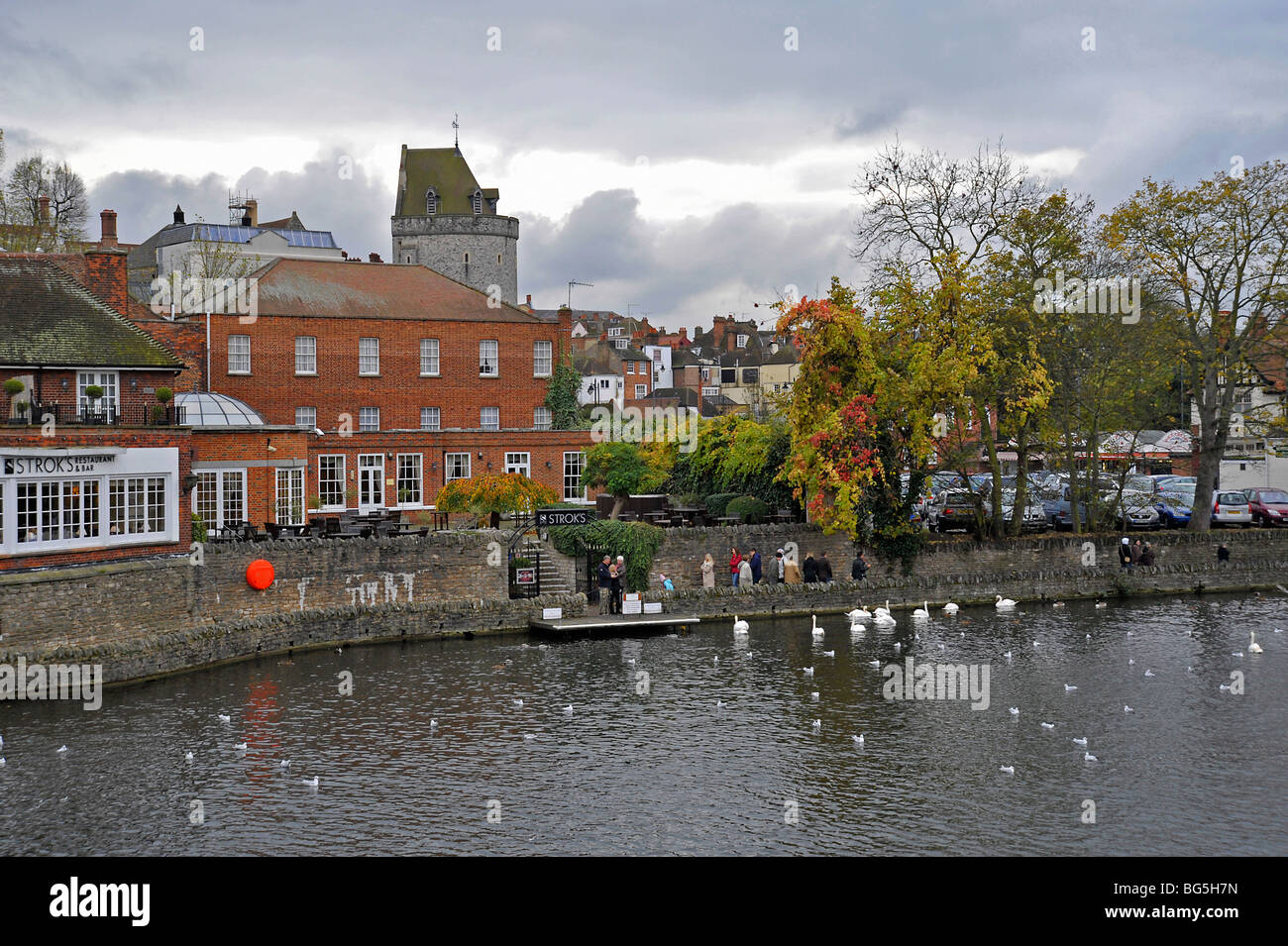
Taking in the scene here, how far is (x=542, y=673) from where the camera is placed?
29859 mm

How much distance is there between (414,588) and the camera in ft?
118

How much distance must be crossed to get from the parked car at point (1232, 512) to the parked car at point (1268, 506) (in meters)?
0.48

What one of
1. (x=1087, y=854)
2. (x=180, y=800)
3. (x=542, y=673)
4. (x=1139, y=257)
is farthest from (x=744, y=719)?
(x=1139, y=257)

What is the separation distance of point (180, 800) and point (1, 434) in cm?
1375

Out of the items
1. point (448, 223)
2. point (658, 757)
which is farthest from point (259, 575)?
point (448, 223)

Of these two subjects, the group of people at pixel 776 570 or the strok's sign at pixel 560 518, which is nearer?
the strok's sign at pixel 560 518

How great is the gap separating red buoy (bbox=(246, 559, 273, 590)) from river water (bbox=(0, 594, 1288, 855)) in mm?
2383

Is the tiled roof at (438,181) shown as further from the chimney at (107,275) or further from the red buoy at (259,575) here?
the red buoy at (259,575)
